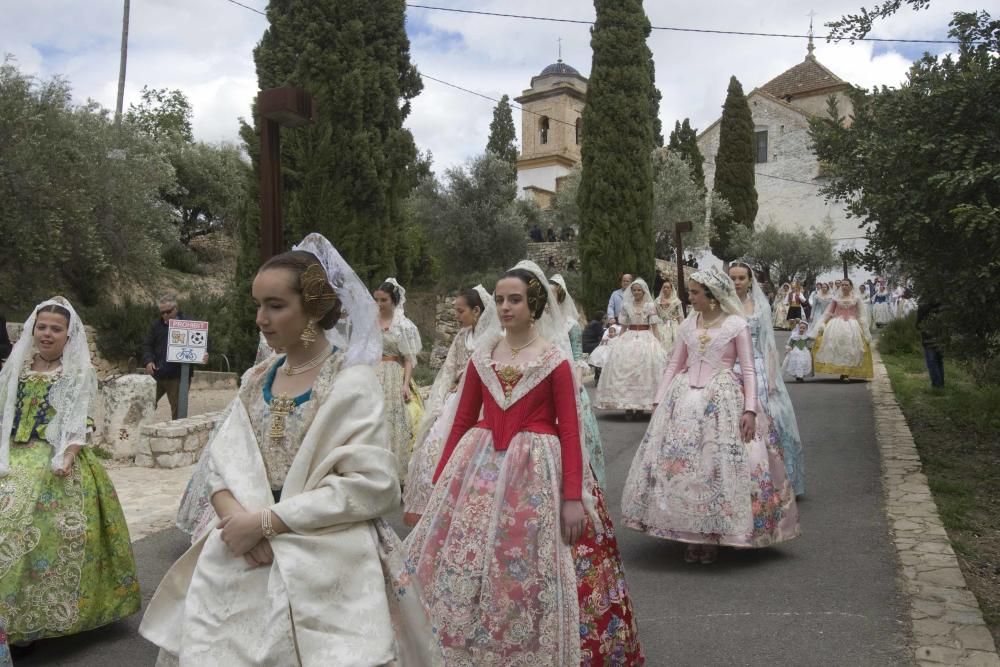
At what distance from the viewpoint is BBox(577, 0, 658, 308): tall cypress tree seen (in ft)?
83.4

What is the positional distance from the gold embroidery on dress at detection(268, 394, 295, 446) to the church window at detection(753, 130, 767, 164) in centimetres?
4894

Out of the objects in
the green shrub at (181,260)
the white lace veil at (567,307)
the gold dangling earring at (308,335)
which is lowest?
the gold dangling earring at (308,335)

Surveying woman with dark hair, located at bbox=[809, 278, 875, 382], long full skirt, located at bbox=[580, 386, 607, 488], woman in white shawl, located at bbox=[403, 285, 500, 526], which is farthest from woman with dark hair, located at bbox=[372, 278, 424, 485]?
woman with dark hair, located at bbox=[809, 278, 875, 382]

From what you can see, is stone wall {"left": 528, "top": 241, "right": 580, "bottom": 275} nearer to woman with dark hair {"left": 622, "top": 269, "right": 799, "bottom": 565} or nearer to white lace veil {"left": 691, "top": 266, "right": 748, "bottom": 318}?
white lace veil {"left": 691, "top": 266, "right": 748, "bottom": 318}

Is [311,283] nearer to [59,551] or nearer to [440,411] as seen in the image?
[59,551]

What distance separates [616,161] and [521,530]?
22853 mm

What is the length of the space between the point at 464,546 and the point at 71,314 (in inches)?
109

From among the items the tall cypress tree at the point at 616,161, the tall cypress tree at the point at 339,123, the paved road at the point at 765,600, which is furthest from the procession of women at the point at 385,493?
the tall cypress tree at the point at 616,161

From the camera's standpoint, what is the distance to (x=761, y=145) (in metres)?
48.4

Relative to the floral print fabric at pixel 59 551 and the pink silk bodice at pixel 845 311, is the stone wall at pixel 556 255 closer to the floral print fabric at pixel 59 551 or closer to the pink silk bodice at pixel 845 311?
the pink silk bodice at pixel 845 311

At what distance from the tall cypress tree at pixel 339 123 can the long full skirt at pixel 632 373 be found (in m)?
5.51

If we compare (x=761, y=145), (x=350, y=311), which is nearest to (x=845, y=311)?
(x=350, y=311)

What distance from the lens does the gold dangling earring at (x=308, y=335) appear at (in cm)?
269

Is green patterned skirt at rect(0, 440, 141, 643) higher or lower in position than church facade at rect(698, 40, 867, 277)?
lower
